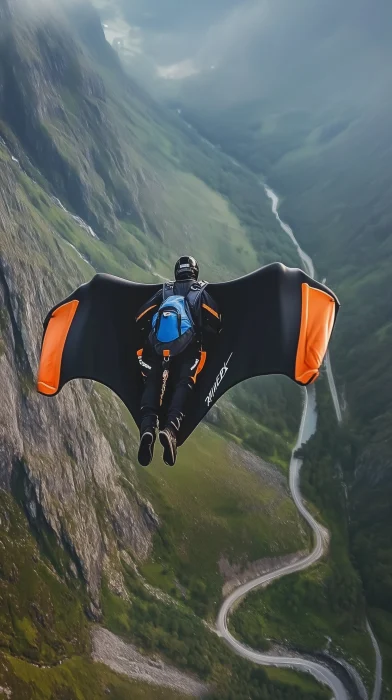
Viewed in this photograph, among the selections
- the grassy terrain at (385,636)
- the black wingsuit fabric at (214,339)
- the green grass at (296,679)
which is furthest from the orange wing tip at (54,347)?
the grassy terrain at (385,636)

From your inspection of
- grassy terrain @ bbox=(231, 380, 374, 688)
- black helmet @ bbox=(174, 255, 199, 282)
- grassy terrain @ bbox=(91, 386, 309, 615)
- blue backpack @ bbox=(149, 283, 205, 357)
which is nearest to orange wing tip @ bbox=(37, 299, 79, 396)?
blue backpack @ bbox=(149, 283, 205, 357)

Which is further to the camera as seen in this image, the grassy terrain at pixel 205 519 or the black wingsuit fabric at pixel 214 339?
the grassy terrain at pixel 205 519

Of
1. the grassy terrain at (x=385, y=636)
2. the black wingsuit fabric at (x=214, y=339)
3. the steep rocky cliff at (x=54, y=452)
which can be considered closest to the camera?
the black wingsuit fabric at (x=214, y=339)

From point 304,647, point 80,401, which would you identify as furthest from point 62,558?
point 304,647

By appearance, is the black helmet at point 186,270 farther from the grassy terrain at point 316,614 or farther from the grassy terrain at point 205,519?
the grassy terrain at point 316,614

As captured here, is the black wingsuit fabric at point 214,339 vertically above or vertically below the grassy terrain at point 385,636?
above

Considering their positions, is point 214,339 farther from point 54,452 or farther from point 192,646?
point 192,646
